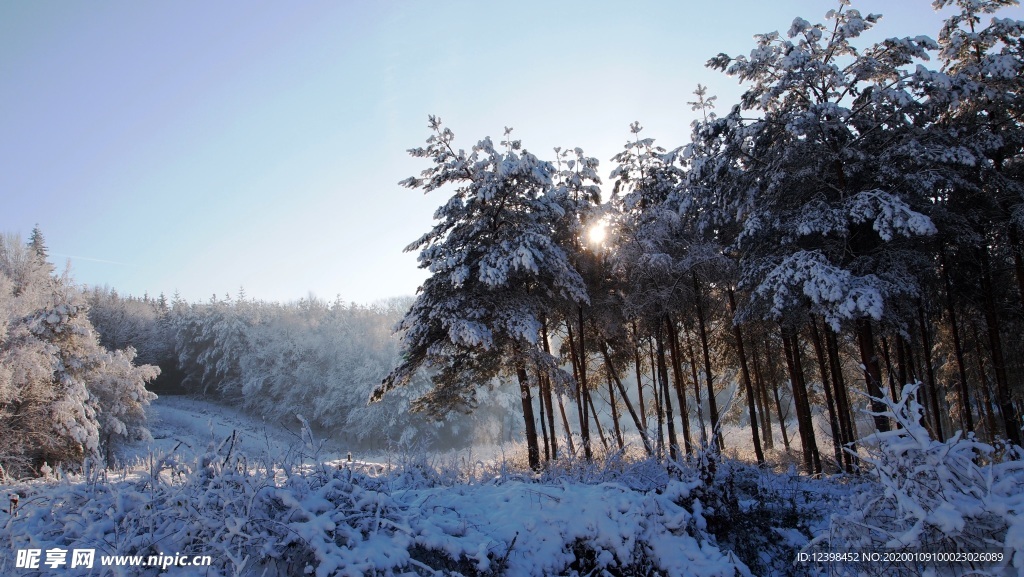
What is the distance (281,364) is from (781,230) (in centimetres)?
4700

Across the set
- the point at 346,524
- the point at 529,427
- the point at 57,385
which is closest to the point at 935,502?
the point at 346,524

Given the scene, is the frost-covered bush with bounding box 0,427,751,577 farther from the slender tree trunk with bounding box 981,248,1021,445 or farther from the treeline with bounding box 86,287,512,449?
the treeline with bounding box 86,287,512,449

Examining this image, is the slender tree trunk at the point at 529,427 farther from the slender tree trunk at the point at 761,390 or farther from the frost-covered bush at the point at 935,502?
the frost-covered bush at the point at 935,502

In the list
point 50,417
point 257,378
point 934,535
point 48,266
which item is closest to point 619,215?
point 934,535

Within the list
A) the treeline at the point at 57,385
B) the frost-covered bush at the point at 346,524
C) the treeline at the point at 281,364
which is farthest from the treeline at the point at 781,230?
the treeline at the point at 281,364

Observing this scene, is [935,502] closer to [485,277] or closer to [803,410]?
[485,277]

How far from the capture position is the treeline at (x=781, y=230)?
10539 millimetres

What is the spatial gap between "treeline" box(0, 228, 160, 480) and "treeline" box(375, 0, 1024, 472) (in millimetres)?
13429

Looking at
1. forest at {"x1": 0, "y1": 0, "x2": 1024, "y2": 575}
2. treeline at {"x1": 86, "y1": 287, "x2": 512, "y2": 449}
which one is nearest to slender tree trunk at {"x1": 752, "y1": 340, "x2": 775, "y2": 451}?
forest at {"x1": 0, "y1": 0, "x2": 1024, "y2": 575}

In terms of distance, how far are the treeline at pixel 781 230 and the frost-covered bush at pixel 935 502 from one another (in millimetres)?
3075

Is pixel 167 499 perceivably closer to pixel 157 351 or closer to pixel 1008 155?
pixel 1008 155

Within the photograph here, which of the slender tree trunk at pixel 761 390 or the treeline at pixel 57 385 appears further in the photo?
the treeline at pixel 57 385

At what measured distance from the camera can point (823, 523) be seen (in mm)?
7020

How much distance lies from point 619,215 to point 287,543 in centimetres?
1308
